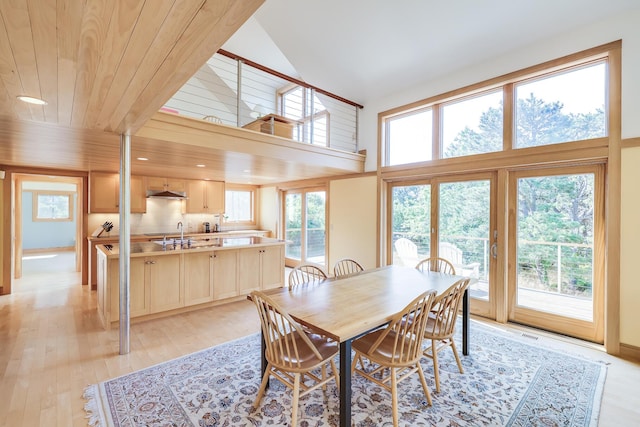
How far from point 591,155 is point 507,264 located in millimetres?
1481

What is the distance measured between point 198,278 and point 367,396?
2799 mm

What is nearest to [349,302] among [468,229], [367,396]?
[367,396]

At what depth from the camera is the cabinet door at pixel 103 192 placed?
527 centimetres

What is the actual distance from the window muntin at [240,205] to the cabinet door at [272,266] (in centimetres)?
338

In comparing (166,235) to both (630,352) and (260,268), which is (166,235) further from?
(630,352)

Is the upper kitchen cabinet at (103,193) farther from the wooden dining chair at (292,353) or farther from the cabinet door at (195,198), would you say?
the wooden dining chair at (292,353)

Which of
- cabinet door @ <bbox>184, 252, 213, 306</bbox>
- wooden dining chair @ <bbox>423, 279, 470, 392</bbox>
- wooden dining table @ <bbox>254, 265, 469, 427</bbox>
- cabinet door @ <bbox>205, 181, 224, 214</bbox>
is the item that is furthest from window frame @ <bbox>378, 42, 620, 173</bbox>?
cabinet door @ <bbox>205, 181, 224, 214</bbox>

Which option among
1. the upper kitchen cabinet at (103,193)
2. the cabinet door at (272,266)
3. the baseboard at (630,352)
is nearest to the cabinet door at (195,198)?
the upper kitchen cabinet at (103,193)

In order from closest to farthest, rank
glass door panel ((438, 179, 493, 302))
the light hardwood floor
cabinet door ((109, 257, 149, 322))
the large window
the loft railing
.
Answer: the light hardwood floor, the large window, cabinet door ((109, 257, 149, 322)), glass door panel ((438, 179, 493, 302)), the loft railing

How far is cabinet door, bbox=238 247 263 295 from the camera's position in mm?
4480

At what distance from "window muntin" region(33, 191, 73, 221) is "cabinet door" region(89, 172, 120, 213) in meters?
5.48

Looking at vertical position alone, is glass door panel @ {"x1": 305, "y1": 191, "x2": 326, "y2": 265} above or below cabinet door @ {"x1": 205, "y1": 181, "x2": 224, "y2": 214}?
below

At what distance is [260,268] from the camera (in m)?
4.71

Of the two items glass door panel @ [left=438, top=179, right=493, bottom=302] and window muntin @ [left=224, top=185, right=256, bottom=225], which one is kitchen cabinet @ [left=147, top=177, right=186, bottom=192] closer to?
window muntin @ [left=224, top=185, right=256, bottom=225]
